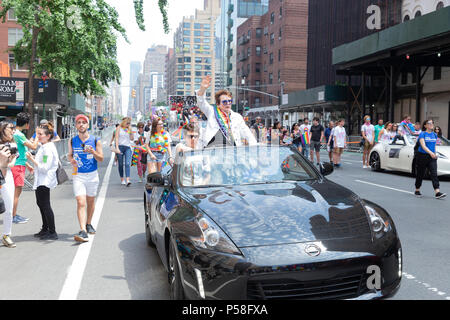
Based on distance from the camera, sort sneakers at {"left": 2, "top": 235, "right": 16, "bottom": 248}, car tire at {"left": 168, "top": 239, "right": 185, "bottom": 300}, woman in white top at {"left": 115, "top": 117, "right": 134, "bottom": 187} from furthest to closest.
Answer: woman in white top at {"left": 115, "top": 117, "right": 134, "bottom": 187}, sneakers at {"left": 2, "top": 235, "right": 16, "bottom": 248}, car tire at {"left": 168, "top": 239, "right": 185, "bottom": 300}

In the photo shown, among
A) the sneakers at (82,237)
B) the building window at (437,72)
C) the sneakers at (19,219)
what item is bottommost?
the sneakers at (19,219)

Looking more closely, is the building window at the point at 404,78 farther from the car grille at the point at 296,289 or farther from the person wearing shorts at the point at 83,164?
the car grille at the point at 296,289

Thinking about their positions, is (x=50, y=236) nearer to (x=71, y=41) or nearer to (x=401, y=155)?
(x=401, y=155)

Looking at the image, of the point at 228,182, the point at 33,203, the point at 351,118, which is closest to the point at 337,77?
the point at 351,118

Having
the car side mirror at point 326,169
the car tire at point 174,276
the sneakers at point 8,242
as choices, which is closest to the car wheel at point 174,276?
the car tire at point 174,276

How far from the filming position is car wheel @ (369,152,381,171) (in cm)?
1652

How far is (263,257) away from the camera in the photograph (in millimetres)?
3248

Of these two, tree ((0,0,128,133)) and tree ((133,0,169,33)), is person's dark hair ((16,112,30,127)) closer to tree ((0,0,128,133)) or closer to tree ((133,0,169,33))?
tree ((133,0,169,33))

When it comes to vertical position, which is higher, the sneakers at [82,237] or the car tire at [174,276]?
the car tire at [174,276]

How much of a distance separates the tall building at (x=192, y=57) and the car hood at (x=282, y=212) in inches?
6682

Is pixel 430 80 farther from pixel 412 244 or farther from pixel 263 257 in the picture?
pixel 263 257

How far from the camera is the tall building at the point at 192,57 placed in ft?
593

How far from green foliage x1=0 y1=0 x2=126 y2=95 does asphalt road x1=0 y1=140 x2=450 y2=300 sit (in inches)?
400

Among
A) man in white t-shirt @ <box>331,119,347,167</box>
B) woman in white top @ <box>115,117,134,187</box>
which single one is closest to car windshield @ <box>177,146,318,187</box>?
woman in white top @ <box>115,117,134,187</box>
